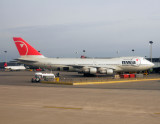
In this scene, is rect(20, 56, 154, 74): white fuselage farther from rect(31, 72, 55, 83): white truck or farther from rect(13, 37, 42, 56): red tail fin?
rect(31, 72, 55, 83): white truck

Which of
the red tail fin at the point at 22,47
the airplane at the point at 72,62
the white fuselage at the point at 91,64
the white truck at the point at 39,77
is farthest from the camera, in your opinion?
the red tail fin at the point at 22,47

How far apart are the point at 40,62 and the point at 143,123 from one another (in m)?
43.3

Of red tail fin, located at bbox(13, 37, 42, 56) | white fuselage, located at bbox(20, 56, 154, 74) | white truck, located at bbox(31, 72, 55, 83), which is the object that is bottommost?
white truck, located at bbox(31, 72, 55, 83)

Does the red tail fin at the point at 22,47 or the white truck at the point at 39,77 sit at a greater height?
the red tail fin at the point at 22,47

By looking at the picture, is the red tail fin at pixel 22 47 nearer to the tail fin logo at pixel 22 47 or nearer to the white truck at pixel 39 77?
the tail fin logo at pixel 22 47

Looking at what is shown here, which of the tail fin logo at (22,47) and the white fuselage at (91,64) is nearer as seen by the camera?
the white fuselage at (91,64)

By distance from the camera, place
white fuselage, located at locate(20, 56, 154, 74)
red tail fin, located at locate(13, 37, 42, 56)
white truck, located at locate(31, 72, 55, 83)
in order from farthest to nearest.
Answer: red tail fin, located at locate(13, 37, 42, 56) → white fuselage, located at locate(20, 56, 154, 74) → white truck, located at locate(31, 72, 55, 83)

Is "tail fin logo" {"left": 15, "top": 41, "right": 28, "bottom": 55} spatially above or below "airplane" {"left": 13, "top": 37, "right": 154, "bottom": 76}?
above

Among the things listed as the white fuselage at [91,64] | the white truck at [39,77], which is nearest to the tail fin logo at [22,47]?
the white fuselage at [91,64]

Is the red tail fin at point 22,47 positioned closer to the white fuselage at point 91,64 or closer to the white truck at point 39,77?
the white fuselage at point 91,64

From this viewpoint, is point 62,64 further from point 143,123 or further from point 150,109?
point 143,123

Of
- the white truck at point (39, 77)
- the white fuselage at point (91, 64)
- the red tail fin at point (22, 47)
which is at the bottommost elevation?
the white truck at point (39, 77)

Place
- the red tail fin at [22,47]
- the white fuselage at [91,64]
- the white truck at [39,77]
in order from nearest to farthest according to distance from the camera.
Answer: the white truck at [39,77]
the white fuselage at [91,64]
the red tail fin at [22,47]

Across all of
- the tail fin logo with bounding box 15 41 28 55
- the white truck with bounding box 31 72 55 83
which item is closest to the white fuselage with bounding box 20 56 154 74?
the tail fin logo with bounding box 15 41 28 55
